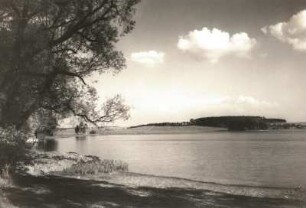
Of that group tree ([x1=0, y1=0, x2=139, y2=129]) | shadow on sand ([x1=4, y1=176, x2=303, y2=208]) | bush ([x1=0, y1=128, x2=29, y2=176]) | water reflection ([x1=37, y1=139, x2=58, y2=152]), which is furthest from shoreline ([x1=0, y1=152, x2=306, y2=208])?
water reflection ([x1=37, y1=139, x2=58, y2=152])

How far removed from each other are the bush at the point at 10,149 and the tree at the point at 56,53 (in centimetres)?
44

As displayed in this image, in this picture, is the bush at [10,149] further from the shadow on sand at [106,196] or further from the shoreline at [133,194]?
the shadow on sand at [106,196]

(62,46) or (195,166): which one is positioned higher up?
(62,46)

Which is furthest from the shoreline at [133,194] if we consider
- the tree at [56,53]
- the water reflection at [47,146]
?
the water reflection at [47,146]

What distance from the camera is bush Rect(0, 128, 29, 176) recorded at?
1925 centimetres

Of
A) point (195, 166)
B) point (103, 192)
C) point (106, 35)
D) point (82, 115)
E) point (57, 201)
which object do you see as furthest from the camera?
point (195, 166)

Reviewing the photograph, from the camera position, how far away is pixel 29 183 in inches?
746

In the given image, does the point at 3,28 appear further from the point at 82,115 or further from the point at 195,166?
the point at 195,166

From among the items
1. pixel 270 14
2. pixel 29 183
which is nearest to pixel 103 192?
pixel 29 183

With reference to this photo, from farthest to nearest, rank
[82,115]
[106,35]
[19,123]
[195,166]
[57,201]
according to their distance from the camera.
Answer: [195,166] → [82,115] → [106,35] → [19,123] → [57,201]

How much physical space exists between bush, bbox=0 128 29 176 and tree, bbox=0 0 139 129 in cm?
44

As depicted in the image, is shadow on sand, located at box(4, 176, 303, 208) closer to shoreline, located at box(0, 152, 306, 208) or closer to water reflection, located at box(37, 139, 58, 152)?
shoreline, located at box(0, 152, 306, 208)

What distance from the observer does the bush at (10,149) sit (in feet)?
63.2

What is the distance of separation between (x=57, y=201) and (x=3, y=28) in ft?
25.1
